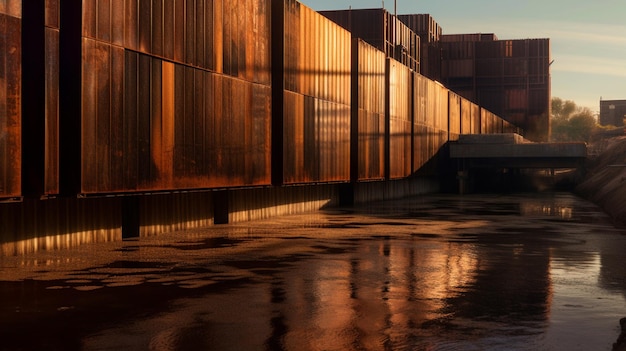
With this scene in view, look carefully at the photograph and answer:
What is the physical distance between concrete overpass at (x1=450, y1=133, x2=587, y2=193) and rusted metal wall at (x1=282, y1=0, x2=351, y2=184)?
90.2ft

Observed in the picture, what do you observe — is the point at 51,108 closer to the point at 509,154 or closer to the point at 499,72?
the point at 509,154

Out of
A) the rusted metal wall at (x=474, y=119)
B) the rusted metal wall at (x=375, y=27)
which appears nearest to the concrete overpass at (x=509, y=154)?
the rusted metal wall at (x=474, y=119)

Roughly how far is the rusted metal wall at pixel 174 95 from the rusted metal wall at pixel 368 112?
12.2 metres

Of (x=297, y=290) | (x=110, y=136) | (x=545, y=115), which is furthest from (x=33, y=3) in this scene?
(x=545, y=115)

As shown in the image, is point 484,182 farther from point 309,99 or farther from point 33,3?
point 33,3

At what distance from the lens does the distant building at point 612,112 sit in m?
187

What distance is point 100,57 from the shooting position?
774 inches

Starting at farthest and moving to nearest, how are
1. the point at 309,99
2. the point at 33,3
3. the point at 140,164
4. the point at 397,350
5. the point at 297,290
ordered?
the point at 309,99, the point at 140,164, the point at 33,3, the point at 297,290, the point at 397,350

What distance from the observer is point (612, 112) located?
189750mm

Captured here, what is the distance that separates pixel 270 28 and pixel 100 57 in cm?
1222

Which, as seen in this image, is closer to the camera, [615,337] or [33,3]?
[615,337]

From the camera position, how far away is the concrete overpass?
2493 inches

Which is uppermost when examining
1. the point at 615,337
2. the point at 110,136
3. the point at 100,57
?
the point at 100,57

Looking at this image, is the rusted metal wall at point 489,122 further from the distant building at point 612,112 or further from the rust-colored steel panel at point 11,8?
the distant building at point 612,112
